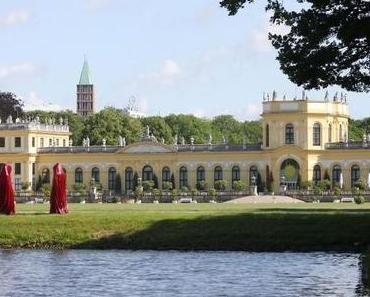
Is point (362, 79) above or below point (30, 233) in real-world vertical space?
above

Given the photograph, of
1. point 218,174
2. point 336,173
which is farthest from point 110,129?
point 336,173

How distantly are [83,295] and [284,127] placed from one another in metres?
67.5

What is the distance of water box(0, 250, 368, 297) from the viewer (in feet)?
78.0

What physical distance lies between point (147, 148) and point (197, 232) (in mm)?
58264

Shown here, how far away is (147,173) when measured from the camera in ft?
312

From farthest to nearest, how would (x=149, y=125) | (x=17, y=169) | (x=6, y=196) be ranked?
1. (x=149, y=125)
2. (x=17, y=169)
3. (x=6, y=196)

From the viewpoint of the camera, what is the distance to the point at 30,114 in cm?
12725

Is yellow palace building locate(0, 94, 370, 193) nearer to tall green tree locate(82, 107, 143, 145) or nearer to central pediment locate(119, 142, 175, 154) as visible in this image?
central pediment locate(119, 142, 175, 154)

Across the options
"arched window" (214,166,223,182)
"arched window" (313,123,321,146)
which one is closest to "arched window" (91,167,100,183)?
"arched window" (214,166,223,182)

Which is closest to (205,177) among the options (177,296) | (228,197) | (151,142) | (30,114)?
(151,142)

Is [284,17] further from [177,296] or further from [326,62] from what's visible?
[177,296]

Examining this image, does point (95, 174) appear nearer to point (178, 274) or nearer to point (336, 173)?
point (336, 173)

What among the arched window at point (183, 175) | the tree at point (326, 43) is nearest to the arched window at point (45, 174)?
the arched window at point (183, 175)

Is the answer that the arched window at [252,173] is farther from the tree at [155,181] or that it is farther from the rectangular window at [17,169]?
the rectangular window at [17,169]
